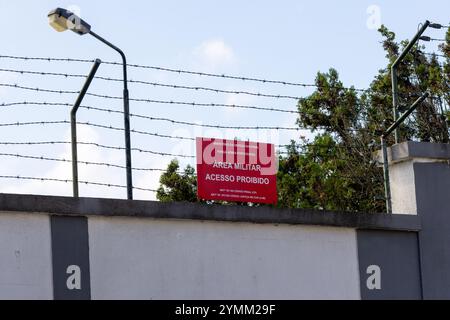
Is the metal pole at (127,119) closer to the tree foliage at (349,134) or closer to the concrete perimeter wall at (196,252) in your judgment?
the concrete perimeter wall at (196,252)

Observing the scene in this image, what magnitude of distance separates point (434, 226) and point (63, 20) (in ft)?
24.0

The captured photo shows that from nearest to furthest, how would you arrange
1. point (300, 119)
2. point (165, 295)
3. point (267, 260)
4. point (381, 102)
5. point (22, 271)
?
point (22, 271) < point (165, 295) < point (267, 260) < point (381, 102) < point (300, 119)

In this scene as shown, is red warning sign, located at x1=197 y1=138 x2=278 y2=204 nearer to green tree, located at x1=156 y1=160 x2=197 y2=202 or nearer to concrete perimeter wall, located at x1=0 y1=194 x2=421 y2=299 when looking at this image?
concrete perimeter wall, located at x1=0 y1=194 x2=421 y2=299

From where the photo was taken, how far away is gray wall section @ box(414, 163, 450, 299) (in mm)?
19000

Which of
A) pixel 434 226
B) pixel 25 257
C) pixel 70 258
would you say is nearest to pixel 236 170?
pixel 70 258

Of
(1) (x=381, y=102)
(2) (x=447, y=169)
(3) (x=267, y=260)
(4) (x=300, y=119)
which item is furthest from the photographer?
(4) (x=300, y=119)

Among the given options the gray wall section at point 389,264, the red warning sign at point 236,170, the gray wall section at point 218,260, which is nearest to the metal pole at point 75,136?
the gray wall section at point 218,260

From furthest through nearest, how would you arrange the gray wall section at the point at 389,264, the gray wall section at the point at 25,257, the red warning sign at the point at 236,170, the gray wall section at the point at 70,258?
the gray wall section at the point at 389,264 → the red warning sign at the point at 236,170 → the gray wall section at the point at 70,258 → the gray wall section at the point at 25,257

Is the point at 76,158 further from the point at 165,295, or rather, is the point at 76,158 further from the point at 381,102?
the point at 381,102

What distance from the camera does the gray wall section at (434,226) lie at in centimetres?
1900

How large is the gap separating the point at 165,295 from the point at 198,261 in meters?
0.81

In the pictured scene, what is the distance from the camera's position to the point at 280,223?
58.4ft

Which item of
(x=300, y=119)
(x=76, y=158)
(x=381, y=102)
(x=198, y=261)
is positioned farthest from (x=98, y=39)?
(x=300, y=119)

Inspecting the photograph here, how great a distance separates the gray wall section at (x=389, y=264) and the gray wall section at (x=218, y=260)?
A: 192mm
